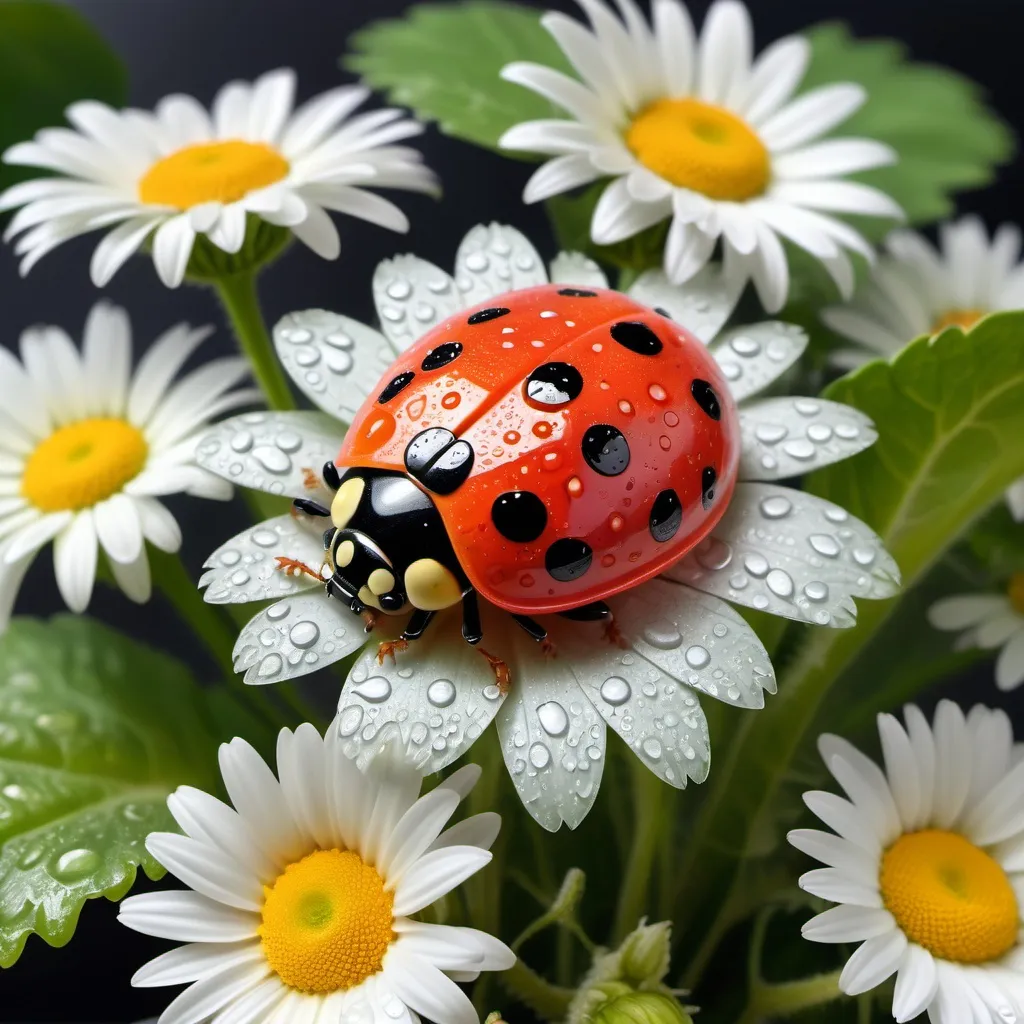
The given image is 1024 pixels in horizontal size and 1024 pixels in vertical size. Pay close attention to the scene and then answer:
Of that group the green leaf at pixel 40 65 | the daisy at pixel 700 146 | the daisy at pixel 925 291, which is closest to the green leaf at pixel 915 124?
the daisy at pixel 925 291

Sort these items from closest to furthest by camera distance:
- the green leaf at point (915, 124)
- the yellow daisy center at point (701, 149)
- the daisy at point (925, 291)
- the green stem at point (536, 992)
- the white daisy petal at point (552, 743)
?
the white daisy petal at point (552, 743), the green stem at point (536, 992), the yellow daisy center at point (701, 149), the daisy at point (925, 291), the green leaf at point (915, 124)

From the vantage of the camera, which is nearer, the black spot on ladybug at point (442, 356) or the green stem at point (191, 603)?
the black spot on ladybug at point (442, 356)

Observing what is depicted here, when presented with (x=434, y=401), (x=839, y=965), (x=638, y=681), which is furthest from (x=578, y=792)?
(x=839, y=965)

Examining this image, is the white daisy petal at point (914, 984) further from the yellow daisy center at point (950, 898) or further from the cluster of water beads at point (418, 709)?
the cluster of water beads at point (418, 709)

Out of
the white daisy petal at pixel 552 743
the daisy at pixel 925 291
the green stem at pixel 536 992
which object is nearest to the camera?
the white daisy petal at pixel 552 743

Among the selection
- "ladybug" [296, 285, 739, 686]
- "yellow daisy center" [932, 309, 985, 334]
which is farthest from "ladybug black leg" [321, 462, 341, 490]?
"yellow daisy center" [932, 309, 985, 334]

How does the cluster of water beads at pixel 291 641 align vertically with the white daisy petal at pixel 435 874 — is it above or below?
above
